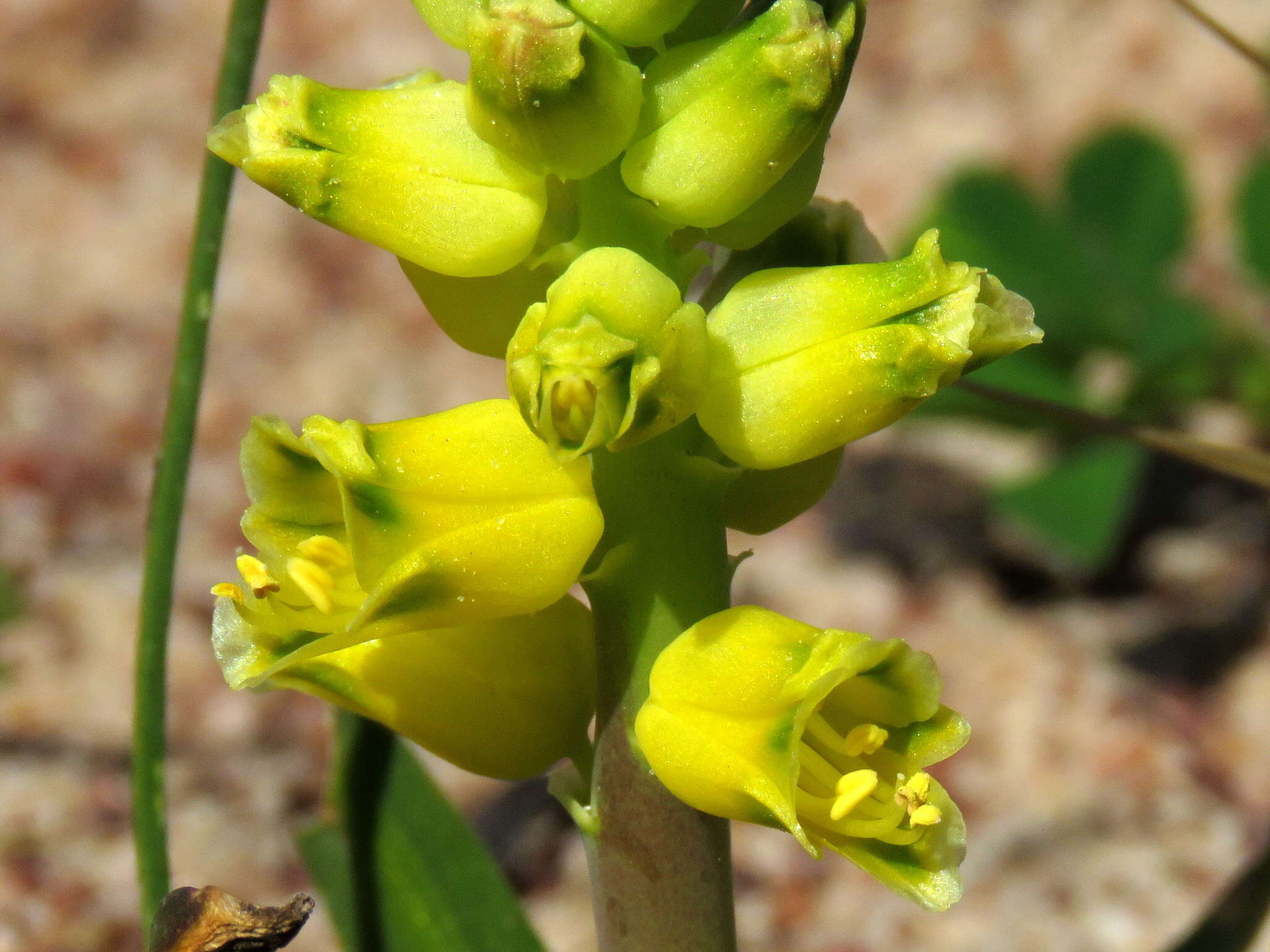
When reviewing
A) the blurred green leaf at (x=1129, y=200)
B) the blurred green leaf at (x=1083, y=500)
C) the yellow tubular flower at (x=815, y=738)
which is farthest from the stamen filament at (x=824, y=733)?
the blurred green leaf at (x=1129, y=200)

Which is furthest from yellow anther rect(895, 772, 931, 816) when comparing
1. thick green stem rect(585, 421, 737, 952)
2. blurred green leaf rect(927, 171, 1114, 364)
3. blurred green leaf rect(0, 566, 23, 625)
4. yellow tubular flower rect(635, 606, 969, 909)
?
blurred green leaf rect(927, 171, 1114, 364)

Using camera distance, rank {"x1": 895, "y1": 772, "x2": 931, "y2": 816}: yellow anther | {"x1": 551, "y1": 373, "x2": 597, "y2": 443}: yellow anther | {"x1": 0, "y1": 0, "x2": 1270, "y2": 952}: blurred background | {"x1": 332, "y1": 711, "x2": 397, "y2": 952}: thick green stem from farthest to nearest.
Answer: {"x1": 0, "y1": 0, "x2": 1270, "y2": 952}: blurred background → {"x1": 332, "y1": 711, "x2": 397, "y2": 952}: thick green stem → {"x1": 895, "y1": 772, "x2": 931, "y2": 816}: yellow anther → {"x1": 551, "y1": 373, "x2": 597, "y2": 443}: yellow anther

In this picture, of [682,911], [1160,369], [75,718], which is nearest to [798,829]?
[682,911]

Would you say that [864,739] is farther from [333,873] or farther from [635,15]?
[333,873]

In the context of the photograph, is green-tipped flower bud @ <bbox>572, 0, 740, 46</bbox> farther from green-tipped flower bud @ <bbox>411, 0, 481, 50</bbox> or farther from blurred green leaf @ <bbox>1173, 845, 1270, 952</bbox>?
blurred green leaf @ <bbox>1173, 845, 1270, 952</bbox>

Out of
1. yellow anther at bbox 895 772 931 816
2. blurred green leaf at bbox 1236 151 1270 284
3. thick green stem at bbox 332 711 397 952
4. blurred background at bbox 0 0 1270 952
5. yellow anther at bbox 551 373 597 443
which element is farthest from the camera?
blurred green leaf at bbox 1236 151 1270 284

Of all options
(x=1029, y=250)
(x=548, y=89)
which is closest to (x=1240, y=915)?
(x=548, y=89)

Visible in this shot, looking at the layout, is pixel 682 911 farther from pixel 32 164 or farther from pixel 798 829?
pixel 32 164
